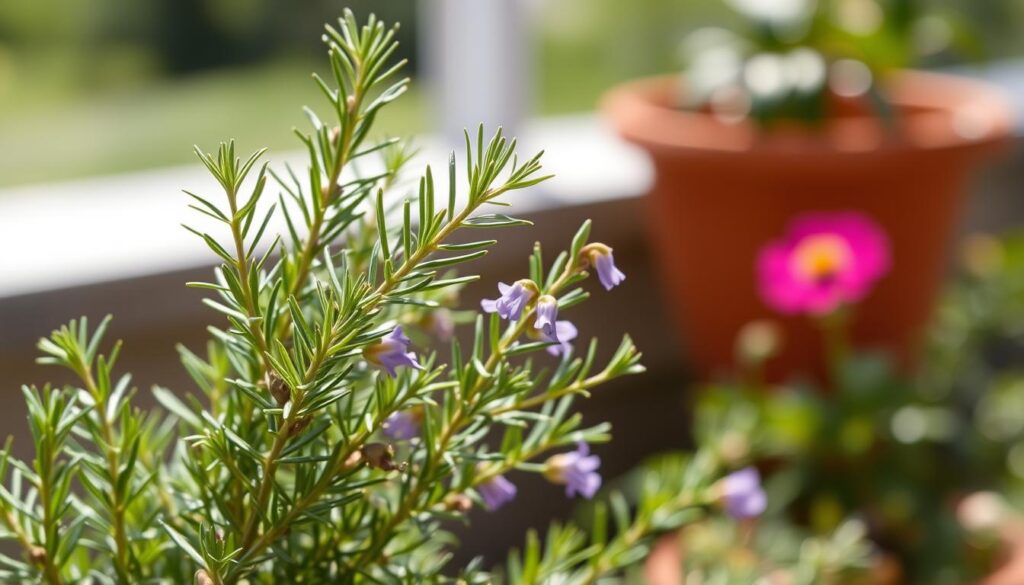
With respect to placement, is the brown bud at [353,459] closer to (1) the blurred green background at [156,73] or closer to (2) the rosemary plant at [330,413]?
(2) the rosemary plant at [330,413]

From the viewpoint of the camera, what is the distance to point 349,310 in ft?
1.16

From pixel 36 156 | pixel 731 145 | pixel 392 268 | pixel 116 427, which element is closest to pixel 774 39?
pixel 731 145

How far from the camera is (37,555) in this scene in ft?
1.35

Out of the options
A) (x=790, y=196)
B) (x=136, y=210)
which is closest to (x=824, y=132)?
(x=790, y=196)

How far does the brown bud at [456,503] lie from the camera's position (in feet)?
1.47

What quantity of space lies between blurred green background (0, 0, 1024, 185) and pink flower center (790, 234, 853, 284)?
0.58 metres

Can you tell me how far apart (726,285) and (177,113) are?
772 millimetres

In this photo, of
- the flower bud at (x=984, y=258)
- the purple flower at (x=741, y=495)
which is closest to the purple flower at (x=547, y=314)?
the purple flower at (x=741, y=495)

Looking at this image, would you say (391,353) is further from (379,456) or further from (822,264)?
(822,264)

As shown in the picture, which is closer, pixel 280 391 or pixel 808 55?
pixel 280 391

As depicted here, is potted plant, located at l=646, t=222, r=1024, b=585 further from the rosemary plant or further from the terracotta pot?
the rosemary plant

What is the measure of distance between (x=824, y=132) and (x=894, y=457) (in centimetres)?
38

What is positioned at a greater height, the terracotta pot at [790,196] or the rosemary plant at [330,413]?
the rosemary plant at [330,413]

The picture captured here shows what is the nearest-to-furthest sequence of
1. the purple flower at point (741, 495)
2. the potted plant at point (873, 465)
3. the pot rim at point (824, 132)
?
the purple flower at point (741, 495)
the potted plant at point (873, 465)
the pot rim at point (824, 132)
